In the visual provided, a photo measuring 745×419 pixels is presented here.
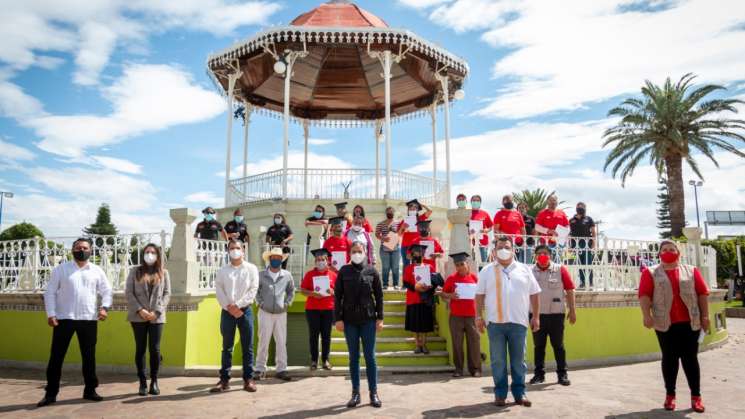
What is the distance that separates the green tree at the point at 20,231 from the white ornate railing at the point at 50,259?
124 ft

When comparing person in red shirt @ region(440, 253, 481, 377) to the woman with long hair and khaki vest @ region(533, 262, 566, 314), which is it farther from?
the woman with long hair

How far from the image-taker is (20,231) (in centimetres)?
4131

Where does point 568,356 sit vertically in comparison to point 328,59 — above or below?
below

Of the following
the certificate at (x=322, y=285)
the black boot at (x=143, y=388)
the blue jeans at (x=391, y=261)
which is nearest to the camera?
the black boot at (x=143, y=388)

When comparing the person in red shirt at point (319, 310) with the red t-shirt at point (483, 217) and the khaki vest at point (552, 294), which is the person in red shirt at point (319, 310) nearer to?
the khaki vest at point (552, 294)

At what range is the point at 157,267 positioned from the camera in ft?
21.7

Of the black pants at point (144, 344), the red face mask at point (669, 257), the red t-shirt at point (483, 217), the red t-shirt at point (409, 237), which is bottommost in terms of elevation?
the black pants at point (144, 344)

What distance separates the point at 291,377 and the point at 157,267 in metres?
2.50

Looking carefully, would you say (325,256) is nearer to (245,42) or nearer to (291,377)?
(291,377)

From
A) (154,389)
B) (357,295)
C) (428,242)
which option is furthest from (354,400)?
(428,242)

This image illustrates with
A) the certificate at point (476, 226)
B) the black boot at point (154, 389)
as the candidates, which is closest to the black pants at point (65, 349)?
the black boot at point (154, 389)

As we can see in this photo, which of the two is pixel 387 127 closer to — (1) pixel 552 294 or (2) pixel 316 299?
(2) pixel 316 299

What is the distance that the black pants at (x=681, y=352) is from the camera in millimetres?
5523

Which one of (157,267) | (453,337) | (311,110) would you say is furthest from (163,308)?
(311,110)
